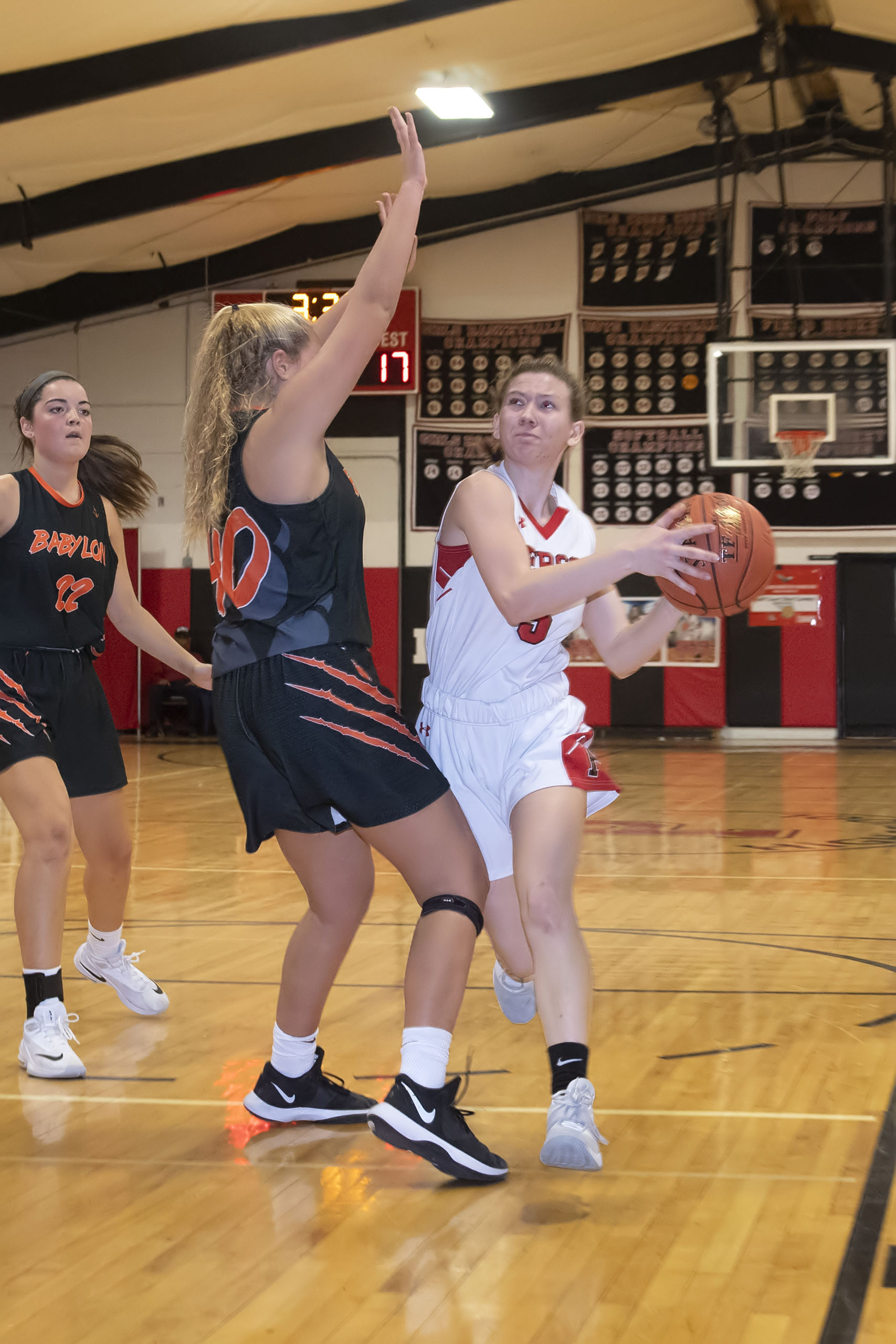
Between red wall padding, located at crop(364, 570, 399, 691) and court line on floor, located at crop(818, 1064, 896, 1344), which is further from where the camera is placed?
red wall padding, located at crop(364, 570, 399, 691)

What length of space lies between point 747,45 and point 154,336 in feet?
23.4

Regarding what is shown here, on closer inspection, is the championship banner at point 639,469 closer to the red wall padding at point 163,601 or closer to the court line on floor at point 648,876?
the red wall padding at point 163,601

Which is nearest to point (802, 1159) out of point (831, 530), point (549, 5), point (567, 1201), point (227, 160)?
point (567, 1201)

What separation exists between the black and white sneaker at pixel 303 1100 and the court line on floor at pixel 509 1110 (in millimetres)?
163

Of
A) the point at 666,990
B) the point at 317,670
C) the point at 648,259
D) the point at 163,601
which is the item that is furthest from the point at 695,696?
the point at 317,670

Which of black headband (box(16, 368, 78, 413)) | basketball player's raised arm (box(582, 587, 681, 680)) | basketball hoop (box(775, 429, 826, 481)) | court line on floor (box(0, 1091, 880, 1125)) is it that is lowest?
court line on floor (box(0, 1091, 880, 1125))

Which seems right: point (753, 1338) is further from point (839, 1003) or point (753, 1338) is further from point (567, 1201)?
point (839, 1003)

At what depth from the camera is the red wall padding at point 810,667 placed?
47.1 feet

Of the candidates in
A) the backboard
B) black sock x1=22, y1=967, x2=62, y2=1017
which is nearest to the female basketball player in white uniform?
black sock x1=22, y1=967, x2=62, y2=1017

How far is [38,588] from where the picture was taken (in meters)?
3.34

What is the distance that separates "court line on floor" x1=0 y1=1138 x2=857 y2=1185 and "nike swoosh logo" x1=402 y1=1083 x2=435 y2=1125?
264mm

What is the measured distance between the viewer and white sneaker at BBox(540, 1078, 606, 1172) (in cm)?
243

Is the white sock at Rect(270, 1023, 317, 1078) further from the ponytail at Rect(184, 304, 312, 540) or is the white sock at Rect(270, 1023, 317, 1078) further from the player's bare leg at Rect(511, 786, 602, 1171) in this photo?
the ponytail at Rect(184, 304, 312, 540)

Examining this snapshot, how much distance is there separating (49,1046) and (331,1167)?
92 centimetres
